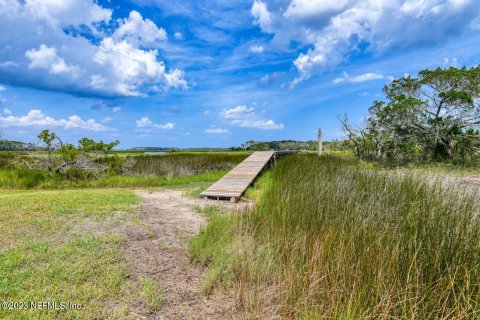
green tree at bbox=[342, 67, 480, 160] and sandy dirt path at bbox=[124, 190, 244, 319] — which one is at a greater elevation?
green tree at bbox=[342, 67, 480, 160]

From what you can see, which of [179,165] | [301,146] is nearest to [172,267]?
[179,165]

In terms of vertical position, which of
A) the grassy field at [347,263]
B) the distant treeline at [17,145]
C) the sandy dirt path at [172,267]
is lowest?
the sandy dirt path at [172,267]

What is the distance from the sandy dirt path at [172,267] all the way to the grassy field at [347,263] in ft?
0.55

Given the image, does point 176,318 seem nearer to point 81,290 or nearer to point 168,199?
point 81,290

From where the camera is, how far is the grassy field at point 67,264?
2.42 metres

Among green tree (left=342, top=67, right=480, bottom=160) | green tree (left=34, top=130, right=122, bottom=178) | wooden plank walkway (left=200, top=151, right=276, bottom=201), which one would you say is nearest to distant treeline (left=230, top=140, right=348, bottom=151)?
green tree (left=342, top=67, right=480, bottom=160)

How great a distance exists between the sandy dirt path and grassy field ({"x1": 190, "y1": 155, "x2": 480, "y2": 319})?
168mm

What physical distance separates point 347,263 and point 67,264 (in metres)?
2.68

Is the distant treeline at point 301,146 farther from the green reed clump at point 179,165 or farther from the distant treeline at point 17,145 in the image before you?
the distant treeline at point 17,145

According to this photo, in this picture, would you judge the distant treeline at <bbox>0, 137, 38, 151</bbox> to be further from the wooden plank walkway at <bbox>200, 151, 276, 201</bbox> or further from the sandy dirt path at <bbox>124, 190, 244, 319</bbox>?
the sandy dirt path at <bbox>124, 190, 244, 319</bbox>

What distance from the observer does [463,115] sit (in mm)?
13820

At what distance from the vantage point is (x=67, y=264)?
294 centimetres

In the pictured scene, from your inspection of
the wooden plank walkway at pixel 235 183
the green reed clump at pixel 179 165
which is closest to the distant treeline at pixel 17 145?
the green reed clump at pixel 179 165

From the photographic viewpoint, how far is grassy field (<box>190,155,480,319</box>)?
1.99m
